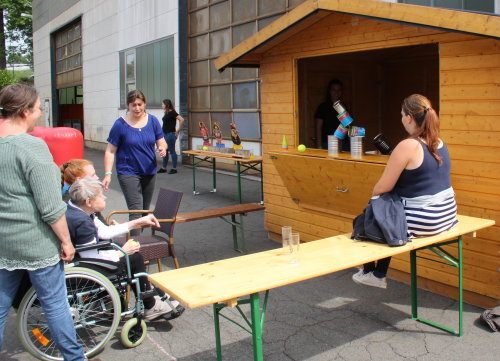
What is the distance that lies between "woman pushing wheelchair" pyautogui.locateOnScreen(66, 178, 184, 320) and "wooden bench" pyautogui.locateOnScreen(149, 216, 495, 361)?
0.88m

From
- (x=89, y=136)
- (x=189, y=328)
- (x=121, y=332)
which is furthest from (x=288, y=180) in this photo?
(x=89, y=136)

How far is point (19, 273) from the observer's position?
9.95 ft

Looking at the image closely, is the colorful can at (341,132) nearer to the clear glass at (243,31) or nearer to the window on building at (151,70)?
the clear glass at (243,31)

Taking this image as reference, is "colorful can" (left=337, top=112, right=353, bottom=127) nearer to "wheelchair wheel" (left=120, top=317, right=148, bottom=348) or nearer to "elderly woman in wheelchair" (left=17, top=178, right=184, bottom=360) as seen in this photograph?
"elderly woman in wheelchair" (left=17, top=178, right=184, bottom=360)

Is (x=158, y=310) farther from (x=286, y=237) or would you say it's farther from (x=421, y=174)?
(x=421, y=174)

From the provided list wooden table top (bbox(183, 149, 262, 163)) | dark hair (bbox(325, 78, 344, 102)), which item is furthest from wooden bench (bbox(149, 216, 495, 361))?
wooden table top (bbox(183, 149, 262, 163))

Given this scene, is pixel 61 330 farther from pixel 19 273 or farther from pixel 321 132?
pixel 321 132

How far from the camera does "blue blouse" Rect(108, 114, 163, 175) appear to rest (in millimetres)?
5547

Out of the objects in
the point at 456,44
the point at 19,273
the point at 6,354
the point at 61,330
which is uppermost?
the point at 456,44

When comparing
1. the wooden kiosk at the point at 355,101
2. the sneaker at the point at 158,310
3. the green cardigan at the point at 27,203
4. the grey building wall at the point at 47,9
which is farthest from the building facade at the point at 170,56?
the green cardigan at the point at 27,203

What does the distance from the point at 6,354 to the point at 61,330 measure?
108 centimetres

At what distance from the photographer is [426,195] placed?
12.3 feet

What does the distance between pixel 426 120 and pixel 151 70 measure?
13.4 metres

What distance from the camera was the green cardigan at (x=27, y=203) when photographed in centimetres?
284
